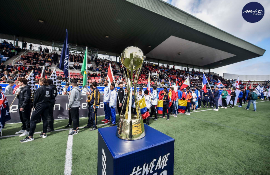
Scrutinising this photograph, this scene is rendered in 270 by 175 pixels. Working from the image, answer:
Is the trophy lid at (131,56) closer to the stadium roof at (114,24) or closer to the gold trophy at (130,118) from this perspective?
the gold trophy at (130,118)

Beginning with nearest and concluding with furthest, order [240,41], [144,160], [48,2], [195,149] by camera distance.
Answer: [144,160] < [195,149] < [48,2] < [240,41]

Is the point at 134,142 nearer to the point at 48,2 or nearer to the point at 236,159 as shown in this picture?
the point at 236,159

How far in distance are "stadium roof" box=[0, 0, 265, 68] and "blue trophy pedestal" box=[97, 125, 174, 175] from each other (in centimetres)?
1059

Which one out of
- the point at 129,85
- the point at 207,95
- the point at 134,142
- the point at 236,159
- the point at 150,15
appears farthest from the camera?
the point at 150,15

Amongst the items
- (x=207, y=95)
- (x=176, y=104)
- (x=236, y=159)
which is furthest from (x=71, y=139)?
(x=207, y=95)

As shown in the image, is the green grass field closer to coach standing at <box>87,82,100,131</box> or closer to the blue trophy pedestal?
coach standing at <box>87,82,100,131</box>

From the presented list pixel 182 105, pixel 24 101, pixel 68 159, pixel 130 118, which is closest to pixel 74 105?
pixel 24 101

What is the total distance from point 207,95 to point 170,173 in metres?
8.78

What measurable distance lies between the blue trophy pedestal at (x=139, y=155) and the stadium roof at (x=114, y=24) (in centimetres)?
1059

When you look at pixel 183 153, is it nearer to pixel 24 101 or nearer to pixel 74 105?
pixel 74 105

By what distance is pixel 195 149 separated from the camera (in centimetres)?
263

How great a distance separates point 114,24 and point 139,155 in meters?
13.6

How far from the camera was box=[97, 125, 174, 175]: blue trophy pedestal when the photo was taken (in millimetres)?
956

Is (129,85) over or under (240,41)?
under
